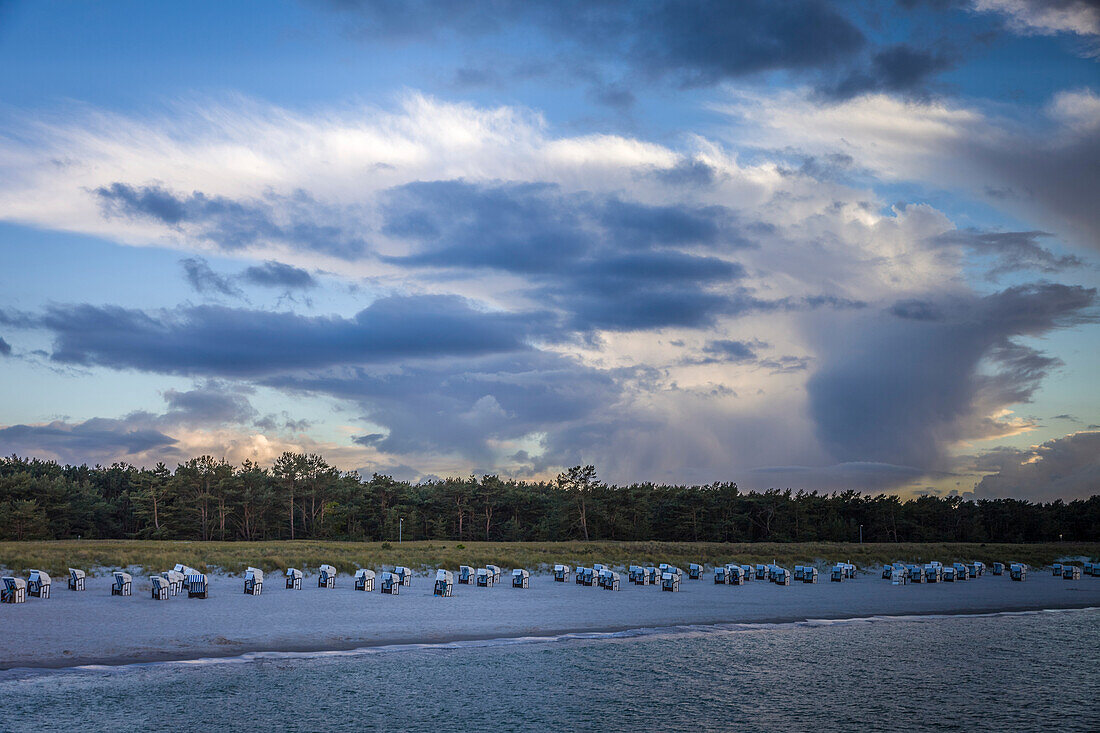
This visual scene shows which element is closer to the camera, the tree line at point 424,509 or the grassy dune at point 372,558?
the grassy dune at point 372,558

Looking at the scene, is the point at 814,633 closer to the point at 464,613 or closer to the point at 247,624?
the point at 464,613

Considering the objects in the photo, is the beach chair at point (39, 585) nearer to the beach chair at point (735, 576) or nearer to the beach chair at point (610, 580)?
the beach chair at point (610, 580)

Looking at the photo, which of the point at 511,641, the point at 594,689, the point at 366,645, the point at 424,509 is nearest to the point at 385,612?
the point at 366,645

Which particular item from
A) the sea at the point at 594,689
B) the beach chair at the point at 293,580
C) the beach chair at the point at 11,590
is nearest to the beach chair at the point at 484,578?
the beach chair at the point at 293,580

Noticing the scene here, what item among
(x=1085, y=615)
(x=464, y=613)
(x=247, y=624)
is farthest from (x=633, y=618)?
(x=1085, y=615)

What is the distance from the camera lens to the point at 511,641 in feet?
78.5

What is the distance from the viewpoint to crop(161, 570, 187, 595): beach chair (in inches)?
1182

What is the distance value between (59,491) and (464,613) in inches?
2957

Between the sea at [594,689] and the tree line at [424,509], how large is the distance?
2725 inches

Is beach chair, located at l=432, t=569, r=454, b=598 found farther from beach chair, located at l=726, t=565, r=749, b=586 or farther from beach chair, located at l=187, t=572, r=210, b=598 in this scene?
beach chair, located at l=726, t=565, r=749, b=586

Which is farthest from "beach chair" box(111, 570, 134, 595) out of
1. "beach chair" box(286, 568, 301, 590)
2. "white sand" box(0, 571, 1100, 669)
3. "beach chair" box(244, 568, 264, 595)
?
"beach chair" box(286, 568, 301, 590)

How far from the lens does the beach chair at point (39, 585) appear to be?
2830 cm

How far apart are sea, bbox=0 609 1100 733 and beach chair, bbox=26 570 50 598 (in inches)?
488

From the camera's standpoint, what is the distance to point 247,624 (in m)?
24.6
